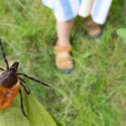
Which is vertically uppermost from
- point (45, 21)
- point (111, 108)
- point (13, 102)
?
point (13, 102)

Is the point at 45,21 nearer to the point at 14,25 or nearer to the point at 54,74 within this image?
the point at 14,25

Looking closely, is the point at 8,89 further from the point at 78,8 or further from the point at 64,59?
the point at 64,59

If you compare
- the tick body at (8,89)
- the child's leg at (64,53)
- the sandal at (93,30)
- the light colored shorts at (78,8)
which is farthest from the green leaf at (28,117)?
the sandal at (93,30)

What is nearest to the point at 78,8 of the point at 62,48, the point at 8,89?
the point at 62,48

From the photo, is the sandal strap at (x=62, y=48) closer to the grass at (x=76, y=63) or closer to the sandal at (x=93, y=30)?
the grass at (x=76, y=63)

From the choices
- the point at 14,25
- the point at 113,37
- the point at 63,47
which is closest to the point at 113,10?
the point at 113,37

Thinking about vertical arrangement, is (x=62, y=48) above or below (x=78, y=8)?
below
